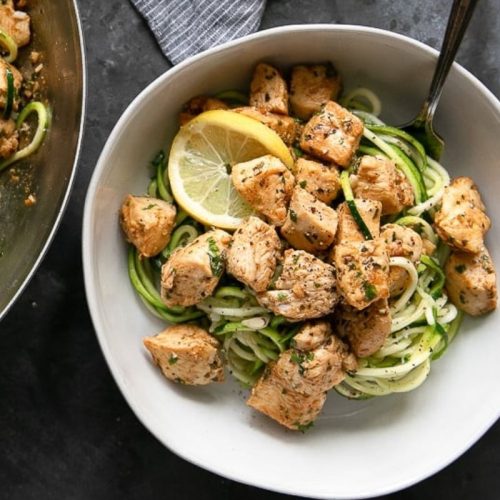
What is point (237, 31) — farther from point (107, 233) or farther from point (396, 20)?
point (107, 233)

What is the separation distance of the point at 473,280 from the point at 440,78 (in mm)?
669

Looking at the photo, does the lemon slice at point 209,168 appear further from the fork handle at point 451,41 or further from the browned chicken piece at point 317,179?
the fork handle at point 451,41

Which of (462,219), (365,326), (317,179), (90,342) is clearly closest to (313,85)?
(317,179)

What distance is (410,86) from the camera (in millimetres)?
2561

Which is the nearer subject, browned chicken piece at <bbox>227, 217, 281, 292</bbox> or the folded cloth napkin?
browned chicken piece at <bbox>227, 217, 281, 292</bbox>

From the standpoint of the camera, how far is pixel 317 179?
240 cm

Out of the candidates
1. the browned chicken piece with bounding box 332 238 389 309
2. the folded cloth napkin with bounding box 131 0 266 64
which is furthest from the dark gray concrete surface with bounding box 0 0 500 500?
the browned chicken piece with bounding box 332 238 389 309

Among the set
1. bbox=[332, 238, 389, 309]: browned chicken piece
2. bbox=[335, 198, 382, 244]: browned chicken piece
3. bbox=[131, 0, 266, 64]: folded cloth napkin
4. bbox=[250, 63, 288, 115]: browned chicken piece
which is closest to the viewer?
bbox=[332, 238, 389, 309]: browned chicken piece

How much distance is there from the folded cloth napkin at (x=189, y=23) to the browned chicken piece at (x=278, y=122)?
0.36 meters

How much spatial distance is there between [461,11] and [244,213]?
3.03 ft

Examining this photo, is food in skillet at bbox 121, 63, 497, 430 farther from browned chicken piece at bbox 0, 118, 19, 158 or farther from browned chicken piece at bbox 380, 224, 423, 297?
browned chicken piece at bbox 0, 118, 19, 158

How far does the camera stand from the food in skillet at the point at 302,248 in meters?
2.34

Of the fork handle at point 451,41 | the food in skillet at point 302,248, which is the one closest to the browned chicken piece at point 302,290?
the food in skillet at point 302,248

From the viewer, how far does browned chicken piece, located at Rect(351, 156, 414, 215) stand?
2.40 meters
